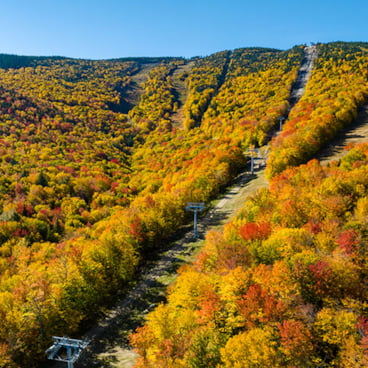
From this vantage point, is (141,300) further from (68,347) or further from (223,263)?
(68,347)

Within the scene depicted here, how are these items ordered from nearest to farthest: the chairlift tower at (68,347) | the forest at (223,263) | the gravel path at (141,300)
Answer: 1. the forest at (223,263)
2. the chairlift tower at (68,347)
3. the gravel path at (141,300)

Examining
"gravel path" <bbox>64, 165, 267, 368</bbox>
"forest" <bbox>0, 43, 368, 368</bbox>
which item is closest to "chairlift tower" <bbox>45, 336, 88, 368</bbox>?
"forest" <bbox>0, 43, 368, 368</bbox>

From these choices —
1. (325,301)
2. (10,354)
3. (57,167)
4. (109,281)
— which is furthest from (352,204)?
(57,167)

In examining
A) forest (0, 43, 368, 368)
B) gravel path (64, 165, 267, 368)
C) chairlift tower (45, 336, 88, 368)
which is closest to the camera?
forest (0, 43, 368, 368)

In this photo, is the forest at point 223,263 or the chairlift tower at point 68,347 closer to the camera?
the forest at point 223,263

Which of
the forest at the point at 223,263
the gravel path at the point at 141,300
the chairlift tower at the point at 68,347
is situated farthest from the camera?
the gravel path at the point at 141,300

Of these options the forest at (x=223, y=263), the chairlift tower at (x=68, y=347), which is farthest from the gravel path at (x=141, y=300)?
the chairlift tower at (x=68, y=347)

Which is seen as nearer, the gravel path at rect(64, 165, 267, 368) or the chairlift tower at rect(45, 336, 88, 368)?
the chairlift tower at rect(45, 336, 88, 368)

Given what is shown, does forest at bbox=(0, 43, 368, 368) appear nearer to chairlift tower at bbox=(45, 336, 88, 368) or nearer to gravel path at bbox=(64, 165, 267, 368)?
gravel path at bbox=(64, 165, 267, 368)

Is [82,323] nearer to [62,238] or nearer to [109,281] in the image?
[109,281]

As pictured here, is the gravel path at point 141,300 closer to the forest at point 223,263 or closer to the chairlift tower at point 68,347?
the forest at point 223,263

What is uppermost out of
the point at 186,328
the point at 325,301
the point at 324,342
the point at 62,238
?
the point at 325,301
